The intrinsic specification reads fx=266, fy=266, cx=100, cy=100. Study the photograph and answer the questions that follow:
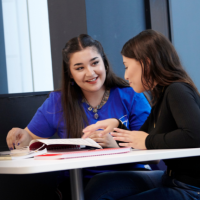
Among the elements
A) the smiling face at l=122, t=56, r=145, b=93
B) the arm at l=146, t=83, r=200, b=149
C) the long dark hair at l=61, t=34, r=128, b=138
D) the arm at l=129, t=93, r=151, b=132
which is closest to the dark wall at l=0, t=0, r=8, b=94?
the long dark hair at l=61, t=34, r=128, b=138

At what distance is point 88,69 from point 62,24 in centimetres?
74

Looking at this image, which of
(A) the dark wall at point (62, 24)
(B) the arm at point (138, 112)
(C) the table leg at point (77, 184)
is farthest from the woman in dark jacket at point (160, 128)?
(A) the dark wall at point (62, 24)

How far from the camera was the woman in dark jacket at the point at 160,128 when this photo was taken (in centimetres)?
85

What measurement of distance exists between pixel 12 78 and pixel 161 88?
1.30 metres

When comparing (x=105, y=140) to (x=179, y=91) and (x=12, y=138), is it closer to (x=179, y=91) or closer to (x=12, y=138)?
(x=179, y=91)

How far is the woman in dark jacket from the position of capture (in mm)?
854

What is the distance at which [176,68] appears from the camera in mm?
1083

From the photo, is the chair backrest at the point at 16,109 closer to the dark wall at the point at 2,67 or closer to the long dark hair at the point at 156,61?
the dark wall at the point at 2,67

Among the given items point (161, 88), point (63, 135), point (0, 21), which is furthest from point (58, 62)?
point (161, 88)

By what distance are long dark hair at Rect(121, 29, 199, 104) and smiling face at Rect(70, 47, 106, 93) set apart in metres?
0.42

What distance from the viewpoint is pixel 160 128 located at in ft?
3.25

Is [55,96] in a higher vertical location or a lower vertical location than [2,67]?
lower

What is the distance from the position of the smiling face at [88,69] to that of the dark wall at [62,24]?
21.5 inches

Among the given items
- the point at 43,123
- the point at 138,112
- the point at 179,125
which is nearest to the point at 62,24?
the point at 43,123
